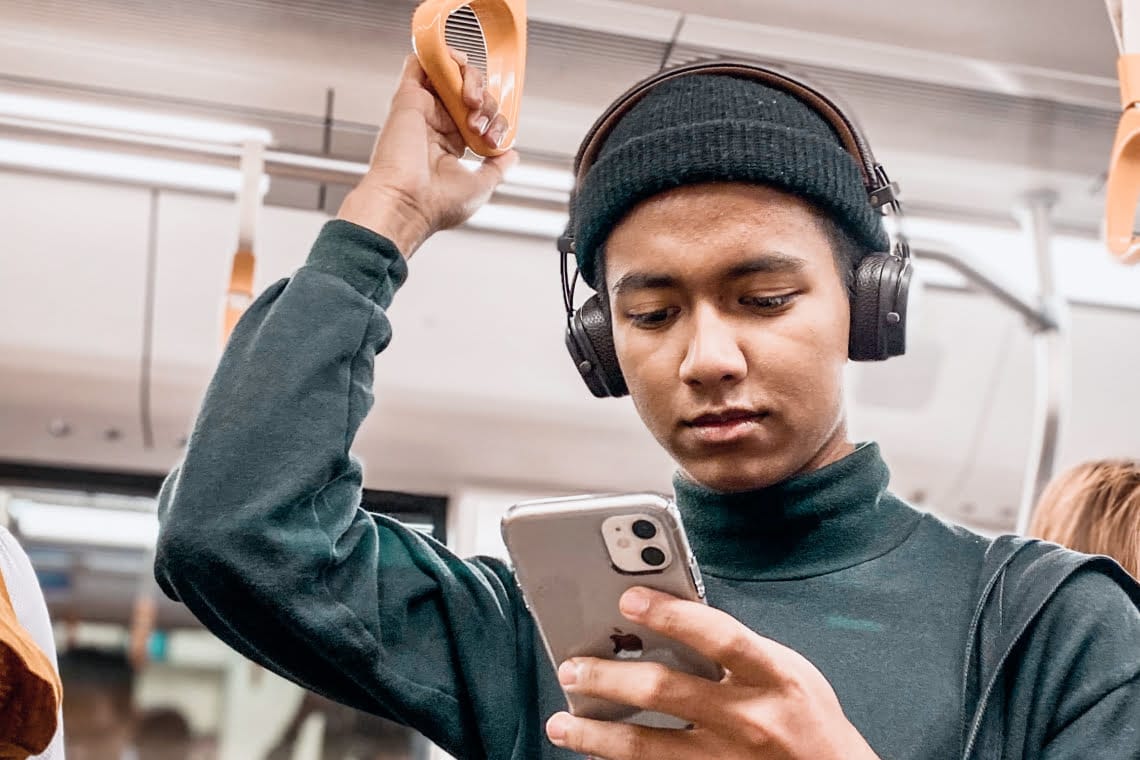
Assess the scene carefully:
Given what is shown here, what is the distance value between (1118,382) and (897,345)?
11.8 feet

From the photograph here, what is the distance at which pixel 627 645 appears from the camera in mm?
914

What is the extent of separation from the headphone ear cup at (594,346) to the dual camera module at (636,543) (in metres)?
0.38

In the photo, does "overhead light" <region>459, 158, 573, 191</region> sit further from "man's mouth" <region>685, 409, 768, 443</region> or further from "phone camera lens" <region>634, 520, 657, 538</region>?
"phone camera lens" <region>634, 520, 657, 538</region>

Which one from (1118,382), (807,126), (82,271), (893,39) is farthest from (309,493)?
(1118,382)

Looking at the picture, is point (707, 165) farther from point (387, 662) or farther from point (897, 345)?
point (387, 662)

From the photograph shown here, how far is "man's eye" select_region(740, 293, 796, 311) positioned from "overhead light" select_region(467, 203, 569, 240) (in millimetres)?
2391

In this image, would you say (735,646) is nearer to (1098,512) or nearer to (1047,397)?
(1098,512)

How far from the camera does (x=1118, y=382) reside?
446 cm

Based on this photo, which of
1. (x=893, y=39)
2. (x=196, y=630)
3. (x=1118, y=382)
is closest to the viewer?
(x=893, y=39)

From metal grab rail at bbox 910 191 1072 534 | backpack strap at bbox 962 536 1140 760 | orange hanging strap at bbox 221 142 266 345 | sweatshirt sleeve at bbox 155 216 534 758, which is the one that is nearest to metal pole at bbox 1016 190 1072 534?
metal grab rail at bbox 910 191 1072 534

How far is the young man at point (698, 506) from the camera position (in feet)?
3.22

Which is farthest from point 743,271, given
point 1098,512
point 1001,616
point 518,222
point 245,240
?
point 518,222

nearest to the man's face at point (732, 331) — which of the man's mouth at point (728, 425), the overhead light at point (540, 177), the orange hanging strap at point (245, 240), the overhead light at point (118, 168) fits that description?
the man's mouth at point (728, 425)

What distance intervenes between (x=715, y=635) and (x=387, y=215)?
0.53 metres
